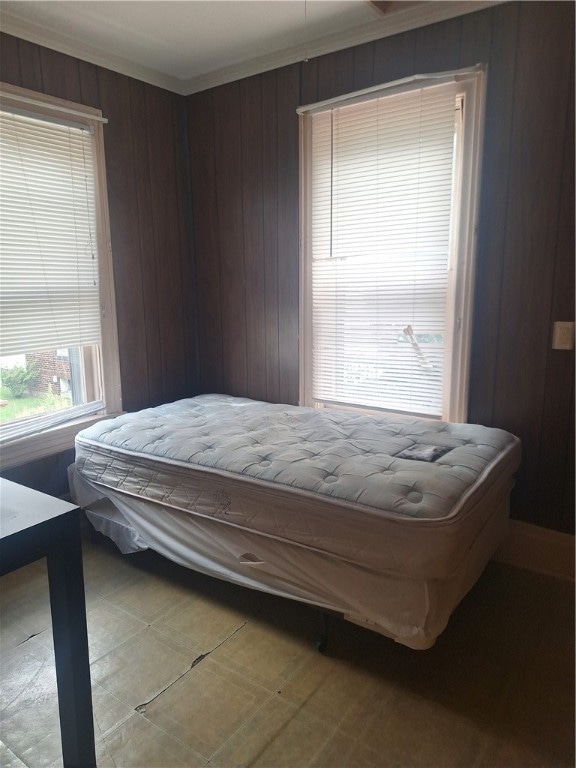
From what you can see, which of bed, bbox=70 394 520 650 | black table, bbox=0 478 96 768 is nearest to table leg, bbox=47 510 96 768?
black table, bbox=0 478 96 768

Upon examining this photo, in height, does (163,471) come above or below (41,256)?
below

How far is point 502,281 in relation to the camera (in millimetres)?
2363

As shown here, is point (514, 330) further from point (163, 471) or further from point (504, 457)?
point (163, 471)

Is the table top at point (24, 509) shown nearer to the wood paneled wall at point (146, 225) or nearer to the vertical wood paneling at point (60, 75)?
the wood paneled wall at point (146, 225)

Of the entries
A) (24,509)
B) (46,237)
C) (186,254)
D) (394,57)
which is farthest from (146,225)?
(24,509)

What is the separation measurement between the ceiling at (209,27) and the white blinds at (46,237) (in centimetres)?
41

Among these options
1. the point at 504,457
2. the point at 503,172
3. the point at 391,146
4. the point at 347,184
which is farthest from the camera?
the point at 347,184

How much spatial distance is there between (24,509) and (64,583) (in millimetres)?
208

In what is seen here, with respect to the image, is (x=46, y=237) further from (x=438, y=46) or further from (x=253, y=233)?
(x=438, y=46)

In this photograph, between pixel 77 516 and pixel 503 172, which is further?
pixel 503 172

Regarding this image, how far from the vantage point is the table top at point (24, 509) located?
1.21 m

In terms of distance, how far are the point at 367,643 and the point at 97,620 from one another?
40.9 inches

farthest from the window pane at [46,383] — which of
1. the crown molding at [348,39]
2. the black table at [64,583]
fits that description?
the crown molding at [348,39]

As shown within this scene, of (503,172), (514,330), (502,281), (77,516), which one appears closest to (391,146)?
(503,172)
